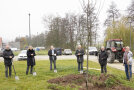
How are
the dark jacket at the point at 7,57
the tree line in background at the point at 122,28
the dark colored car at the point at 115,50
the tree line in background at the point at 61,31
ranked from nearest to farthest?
the dark jacket at the point at 7,57
the dark colored car at the point at 115,50
the tree line in background at the point at 122,28
the tree line in background at the point at 61,31

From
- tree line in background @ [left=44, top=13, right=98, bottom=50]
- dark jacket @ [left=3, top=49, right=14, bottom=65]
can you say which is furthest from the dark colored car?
tree line in background @ [left=44, top=13, right=98, bottom=50]

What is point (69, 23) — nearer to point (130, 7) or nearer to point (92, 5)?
point (130, 7)

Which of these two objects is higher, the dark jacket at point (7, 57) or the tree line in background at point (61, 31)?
the tree line in background at point (61, 31)

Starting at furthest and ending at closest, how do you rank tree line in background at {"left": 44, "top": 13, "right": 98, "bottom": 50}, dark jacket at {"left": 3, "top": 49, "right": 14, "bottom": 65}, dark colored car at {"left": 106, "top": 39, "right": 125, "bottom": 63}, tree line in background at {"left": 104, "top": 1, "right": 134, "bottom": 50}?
tree line in background at {"left": 44, "top": 13, "right": 98, "bottom": 50} → tree line in background at {"left": 104, "top": 1, "right": 134, "bottom": 50} → dark colored car at {"left": 106, "top": 39, "right": 125, "bottom": 63} → dark jacket at {"left": 3, "top": 49, "right": 14, "bottom": 65}

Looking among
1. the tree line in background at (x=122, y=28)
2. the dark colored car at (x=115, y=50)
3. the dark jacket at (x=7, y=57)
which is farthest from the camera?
the tree line in background at (x=122, y=28)

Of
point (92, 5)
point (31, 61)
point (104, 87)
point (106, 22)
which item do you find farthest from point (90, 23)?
Answer: point (106, 22)

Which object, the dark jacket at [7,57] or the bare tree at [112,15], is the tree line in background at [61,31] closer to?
the bare tree at [112,15]

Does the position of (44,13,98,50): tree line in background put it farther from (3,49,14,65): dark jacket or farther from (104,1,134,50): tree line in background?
(3,49,14,65): dark jacket

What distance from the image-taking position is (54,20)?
50031 mm

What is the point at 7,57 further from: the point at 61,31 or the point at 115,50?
the point at 61,31

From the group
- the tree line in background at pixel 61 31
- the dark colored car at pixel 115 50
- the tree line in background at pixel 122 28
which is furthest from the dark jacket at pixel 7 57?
the tree line in background at pixel 61 31

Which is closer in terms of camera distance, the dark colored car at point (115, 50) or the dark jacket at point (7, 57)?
the dark jacket at point (7, 57)

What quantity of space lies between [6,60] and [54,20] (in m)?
42.0

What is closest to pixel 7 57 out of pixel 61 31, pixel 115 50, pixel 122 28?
pixel 115 50
